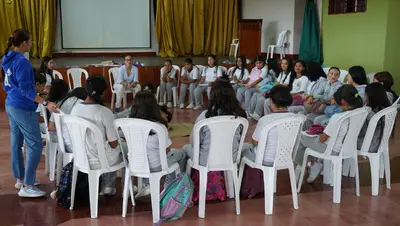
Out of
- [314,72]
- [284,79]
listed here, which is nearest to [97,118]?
[314,72]

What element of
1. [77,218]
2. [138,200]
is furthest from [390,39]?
[77,218]

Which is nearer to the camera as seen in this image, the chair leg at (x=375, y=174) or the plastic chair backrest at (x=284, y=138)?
the plastic chair backrest at (x=284, y=138)

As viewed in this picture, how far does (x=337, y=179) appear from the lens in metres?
3.66

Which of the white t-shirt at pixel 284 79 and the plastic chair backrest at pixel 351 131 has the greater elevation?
the white t-shirt at pixel 284 79

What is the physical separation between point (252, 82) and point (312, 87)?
1691 mm

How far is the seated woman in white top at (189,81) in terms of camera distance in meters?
8.52

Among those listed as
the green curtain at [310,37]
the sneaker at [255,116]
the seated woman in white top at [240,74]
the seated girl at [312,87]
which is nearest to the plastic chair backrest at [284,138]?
the seated girl at [312,87]

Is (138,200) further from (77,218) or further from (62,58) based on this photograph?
(62,58)

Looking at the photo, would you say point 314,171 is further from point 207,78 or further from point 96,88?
point 207,78

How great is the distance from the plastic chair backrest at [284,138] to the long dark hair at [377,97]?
0.99 meters

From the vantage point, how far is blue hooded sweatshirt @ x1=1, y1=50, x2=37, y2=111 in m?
3.40

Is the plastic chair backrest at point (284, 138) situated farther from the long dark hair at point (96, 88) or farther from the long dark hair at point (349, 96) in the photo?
the long dark hair at point (96, 88)

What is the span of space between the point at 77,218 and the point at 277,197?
1672mm

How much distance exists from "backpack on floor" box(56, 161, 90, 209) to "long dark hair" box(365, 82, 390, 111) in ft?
8.55
